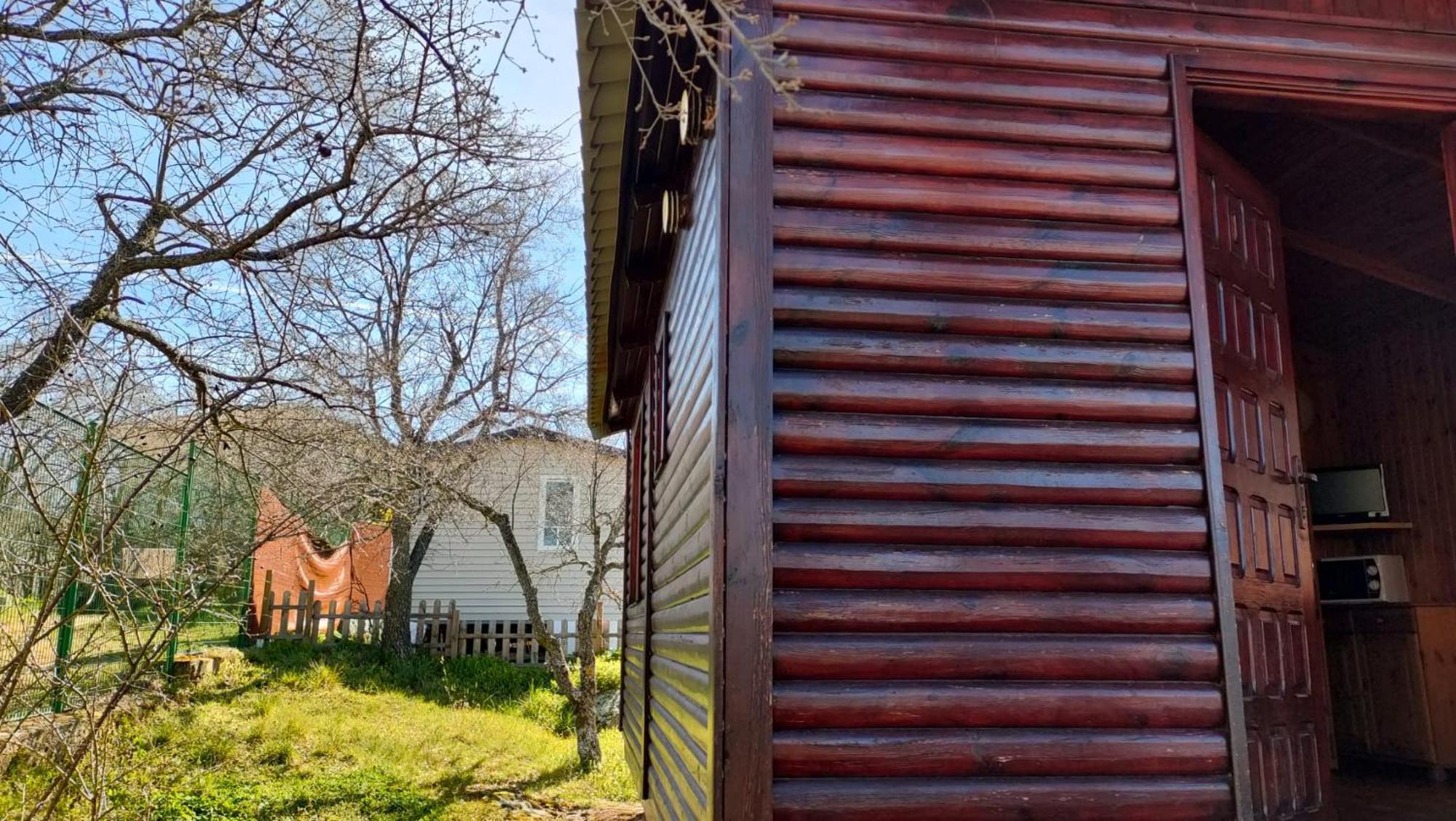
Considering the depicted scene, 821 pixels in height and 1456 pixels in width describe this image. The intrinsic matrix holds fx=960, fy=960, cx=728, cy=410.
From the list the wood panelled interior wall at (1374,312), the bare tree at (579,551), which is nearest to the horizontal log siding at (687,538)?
the wood panelled interior wall at (1374,312)

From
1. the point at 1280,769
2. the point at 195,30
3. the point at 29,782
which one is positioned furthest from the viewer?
the point at 29,782

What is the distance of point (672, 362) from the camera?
4.85 meters

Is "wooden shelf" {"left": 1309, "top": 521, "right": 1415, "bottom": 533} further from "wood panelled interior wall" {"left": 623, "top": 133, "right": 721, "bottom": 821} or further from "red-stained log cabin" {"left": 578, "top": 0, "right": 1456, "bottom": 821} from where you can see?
"wood panelled interior wall" {"left": 623, "top": 133, "right": 721, "bottom": 821}

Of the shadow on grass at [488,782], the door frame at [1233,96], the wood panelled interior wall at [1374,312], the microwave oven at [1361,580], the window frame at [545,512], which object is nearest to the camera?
the door frame at [1233,96]

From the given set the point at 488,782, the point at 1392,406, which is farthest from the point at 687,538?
the point at 488,782

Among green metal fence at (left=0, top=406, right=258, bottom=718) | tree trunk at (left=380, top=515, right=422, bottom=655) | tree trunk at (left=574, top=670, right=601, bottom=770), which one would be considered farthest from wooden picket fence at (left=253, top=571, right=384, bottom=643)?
green metal fence at (left=0, top=406, right=258, bottom=718)

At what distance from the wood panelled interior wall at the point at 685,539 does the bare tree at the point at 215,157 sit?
1433mm

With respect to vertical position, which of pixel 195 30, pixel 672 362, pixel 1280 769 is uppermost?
pixel 195 30

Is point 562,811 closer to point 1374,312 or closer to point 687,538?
point 687,538

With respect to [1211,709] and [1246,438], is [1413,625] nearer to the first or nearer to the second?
[1246,438]

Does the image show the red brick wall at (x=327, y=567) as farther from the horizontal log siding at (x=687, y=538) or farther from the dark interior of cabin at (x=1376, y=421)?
the dark interior of cabin at (x=1376, y=421)

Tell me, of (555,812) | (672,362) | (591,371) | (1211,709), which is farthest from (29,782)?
(1211,709)

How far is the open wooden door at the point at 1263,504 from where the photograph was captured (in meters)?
3.95

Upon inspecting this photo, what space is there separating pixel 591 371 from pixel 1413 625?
6.34m
